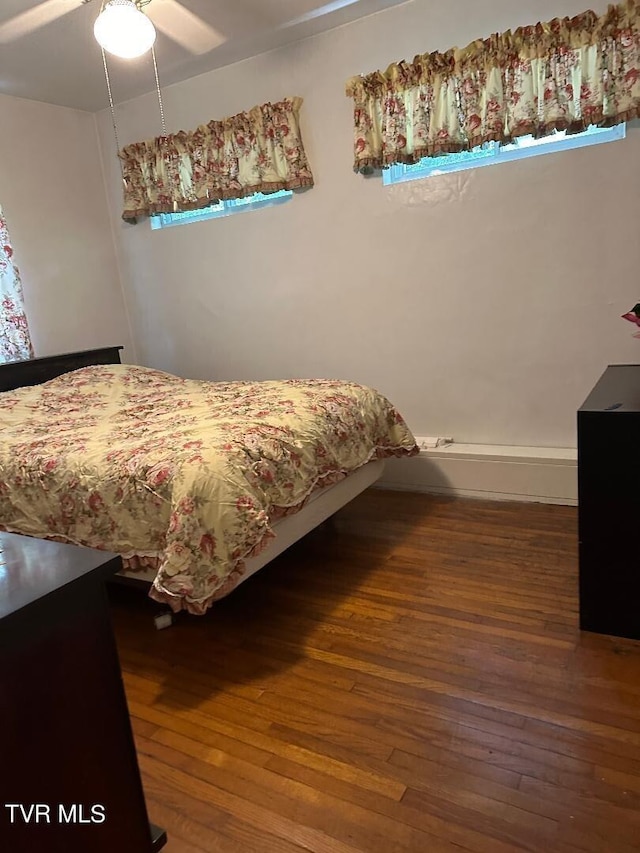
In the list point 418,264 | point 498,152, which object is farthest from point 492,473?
point 498,152

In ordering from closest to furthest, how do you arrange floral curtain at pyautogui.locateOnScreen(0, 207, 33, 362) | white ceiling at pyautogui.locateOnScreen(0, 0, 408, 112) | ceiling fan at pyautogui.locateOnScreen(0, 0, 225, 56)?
ceiling fan at pyautogui.locateOnScreen(0, 0, 225, 56)
white ceiling at pyautogui.locateOnScreen(0, 0, 408, 112)
floral curtain at pyautogui.locateOnScreen(0, 207, 33, 362)

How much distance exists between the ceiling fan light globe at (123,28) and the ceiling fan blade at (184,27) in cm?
67

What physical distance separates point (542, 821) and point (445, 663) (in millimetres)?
575

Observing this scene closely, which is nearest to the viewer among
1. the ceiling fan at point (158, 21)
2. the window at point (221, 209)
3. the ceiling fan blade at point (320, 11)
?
the ceiling fan at point (158, 21)

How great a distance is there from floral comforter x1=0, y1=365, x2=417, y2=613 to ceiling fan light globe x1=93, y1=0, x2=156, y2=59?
4.62 ft

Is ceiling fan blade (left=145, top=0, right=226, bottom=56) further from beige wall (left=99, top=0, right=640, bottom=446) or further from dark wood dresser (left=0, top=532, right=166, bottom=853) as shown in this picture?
dark wood dresser (left=0, top=532, right=166, bottom=853)

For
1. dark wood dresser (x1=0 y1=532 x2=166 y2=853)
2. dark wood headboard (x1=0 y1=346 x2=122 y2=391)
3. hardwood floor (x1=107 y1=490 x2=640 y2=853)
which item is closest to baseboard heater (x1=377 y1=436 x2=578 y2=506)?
hardwood floor (x1=107 y1=490 x2=640 y2=853)

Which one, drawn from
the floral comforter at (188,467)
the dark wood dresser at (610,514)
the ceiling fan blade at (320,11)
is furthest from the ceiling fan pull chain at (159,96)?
the dark wood dresser at (610,514)

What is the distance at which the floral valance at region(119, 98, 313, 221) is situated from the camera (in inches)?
134

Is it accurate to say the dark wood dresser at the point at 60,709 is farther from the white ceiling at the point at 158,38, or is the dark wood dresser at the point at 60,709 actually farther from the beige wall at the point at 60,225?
the beige wall at the point at 60,225

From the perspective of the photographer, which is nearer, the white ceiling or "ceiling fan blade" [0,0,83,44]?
"ceiling fan blade" [0,0,83,44]

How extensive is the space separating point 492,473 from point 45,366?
2.59 m

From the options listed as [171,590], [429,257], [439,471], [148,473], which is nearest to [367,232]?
[429,257]

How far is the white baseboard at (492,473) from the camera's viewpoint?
2.93m
